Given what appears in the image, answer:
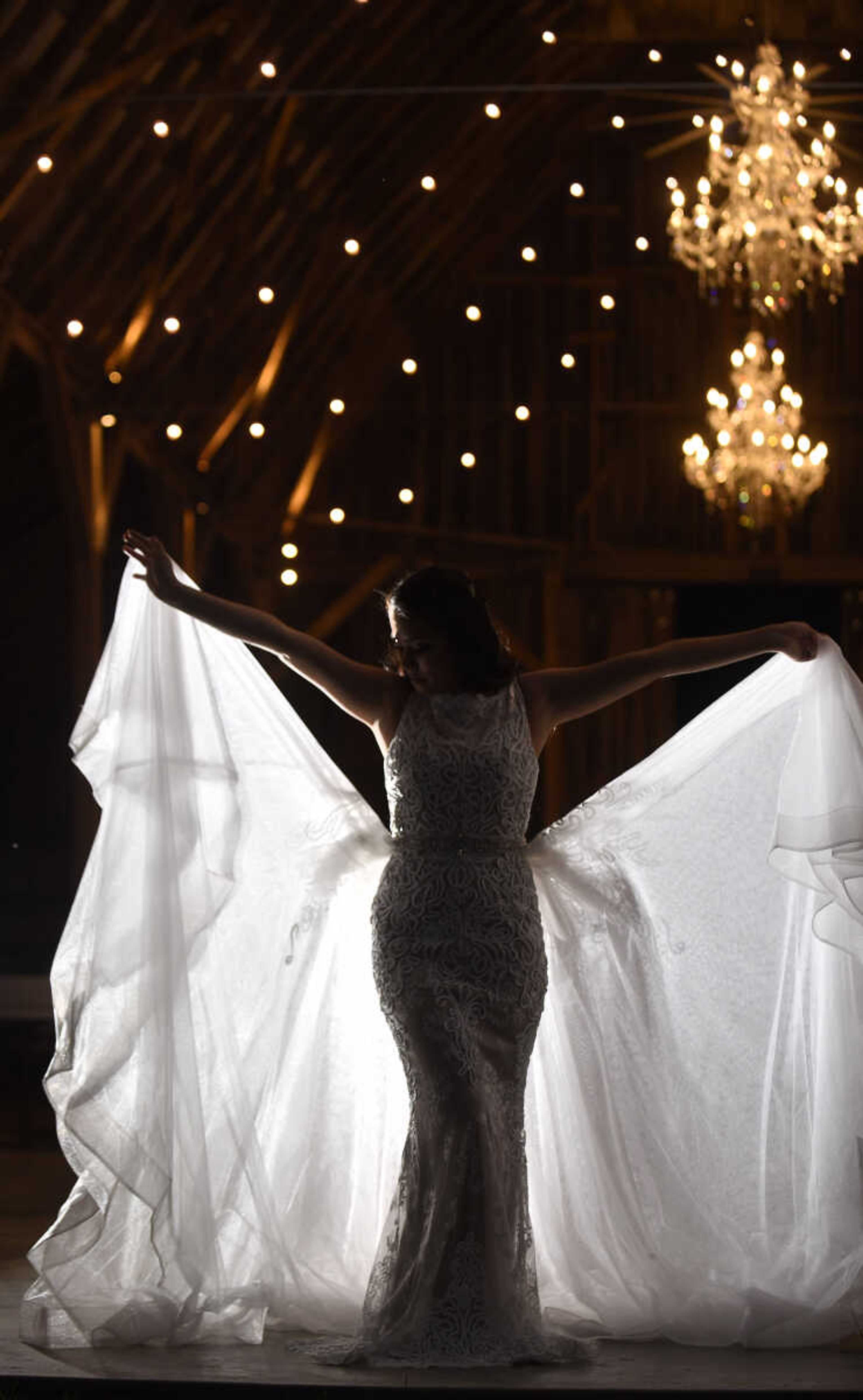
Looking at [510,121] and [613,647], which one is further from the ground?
[510,121]

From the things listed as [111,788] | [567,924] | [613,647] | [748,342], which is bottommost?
[567,924]

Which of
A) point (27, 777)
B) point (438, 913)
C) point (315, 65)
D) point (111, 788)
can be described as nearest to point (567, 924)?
point (438, 913)

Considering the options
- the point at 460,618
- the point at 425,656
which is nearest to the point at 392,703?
the point at 425,656

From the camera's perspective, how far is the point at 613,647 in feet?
44.3

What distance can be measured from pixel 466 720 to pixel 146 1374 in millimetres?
1173

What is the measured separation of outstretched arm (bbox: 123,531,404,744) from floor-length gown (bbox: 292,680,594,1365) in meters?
0.06

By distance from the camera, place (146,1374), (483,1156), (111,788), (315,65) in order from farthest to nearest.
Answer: (315,65)
(111,788)
(483,1156)
(146,1374)

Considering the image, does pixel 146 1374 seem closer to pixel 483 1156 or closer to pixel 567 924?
pixel 483 1156

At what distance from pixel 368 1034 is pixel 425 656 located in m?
0.75

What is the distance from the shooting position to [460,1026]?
3389 mm

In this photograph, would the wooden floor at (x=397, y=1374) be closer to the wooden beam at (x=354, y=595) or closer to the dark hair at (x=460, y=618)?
the dark hair at (x=460, y=618)

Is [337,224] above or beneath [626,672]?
above

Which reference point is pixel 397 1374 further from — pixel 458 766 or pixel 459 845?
pixel 458 766

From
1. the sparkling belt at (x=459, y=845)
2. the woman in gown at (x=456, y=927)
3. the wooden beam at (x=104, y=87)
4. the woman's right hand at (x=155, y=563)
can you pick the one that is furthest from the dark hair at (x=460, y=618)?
the wooden beam at (x=104, y=87)
